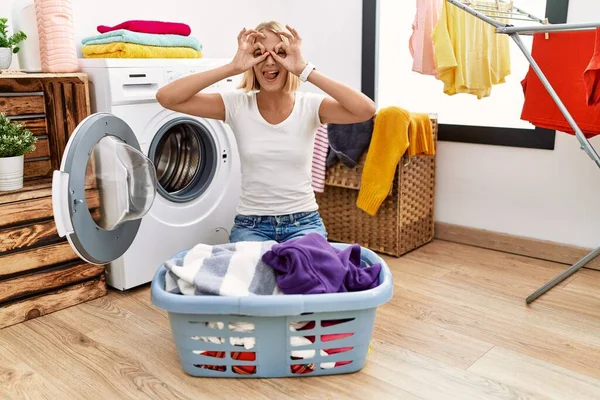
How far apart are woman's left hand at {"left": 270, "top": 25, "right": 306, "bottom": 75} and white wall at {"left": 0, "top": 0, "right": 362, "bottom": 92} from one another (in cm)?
118

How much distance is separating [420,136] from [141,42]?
1205mm

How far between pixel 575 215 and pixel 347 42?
142 cm

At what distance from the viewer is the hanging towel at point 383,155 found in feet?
7.88

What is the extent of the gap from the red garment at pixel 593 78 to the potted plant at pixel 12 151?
1.83m

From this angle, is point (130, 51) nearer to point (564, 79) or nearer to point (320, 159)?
point (320, 159)

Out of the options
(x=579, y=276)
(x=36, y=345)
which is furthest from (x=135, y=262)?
(x=579, y=276)

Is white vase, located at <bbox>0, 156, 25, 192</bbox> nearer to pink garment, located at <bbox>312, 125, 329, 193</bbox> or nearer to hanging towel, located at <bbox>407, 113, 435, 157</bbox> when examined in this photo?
pink garment, located at <bbox>312, 125, 329, 193</bbox>

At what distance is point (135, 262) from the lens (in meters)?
2.17

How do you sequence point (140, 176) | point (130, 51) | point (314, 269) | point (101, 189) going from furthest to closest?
point (130, 51) < point (140, 176) < point (101, 189) < point (314, 269)

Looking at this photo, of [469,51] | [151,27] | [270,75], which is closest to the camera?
[270,75]

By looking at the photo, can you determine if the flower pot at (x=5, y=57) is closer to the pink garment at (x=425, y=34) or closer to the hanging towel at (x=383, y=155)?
the hanging towel at (x=383, y=155)

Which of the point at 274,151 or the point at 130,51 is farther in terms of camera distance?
the point at 130,51

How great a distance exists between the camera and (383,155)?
247 centimetres

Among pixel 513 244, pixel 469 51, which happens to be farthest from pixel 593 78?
pixel 513 244
